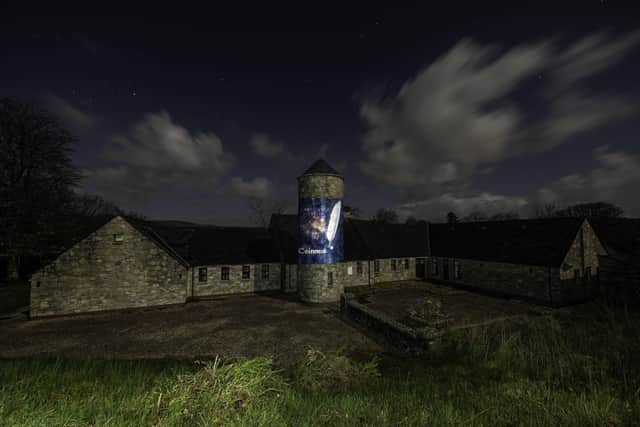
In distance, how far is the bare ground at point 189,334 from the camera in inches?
413

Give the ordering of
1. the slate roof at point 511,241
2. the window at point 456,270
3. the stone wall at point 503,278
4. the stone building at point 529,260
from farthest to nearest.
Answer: the window at point 456,270 < the slate roof at point 511,241 < the stone wall at point 503,278 < the stone building at point 529,260

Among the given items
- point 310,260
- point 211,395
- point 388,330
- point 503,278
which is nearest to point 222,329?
point 310,260

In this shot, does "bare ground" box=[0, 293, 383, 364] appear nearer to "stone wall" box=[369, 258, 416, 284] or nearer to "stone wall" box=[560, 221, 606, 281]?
"stone wall" box=[369, 258, 416, 284]

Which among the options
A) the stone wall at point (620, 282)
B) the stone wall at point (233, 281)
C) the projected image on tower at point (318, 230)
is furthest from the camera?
the stone wall at point (233, 281)

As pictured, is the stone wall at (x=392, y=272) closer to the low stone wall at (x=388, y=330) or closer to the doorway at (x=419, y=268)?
the doorway at (x=419, y=268)

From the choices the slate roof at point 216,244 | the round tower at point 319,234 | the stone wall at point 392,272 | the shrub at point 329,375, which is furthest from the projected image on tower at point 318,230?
the shrub at point 329,375

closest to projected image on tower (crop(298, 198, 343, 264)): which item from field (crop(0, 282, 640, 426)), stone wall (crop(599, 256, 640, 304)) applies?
field (crop(0, 282, 640, 426))

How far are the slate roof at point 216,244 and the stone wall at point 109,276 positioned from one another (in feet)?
8.94

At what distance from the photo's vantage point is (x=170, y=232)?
78.3 ft

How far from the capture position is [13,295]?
715 inches

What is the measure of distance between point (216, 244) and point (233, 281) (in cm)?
410

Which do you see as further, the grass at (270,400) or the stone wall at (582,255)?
the stone wall at (582,255)

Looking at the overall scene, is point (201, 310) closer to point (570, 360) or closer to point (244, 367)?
point (244, 367)

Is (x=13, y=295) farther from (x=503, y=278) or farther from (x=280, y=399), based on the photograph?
(x=503, y=278)
